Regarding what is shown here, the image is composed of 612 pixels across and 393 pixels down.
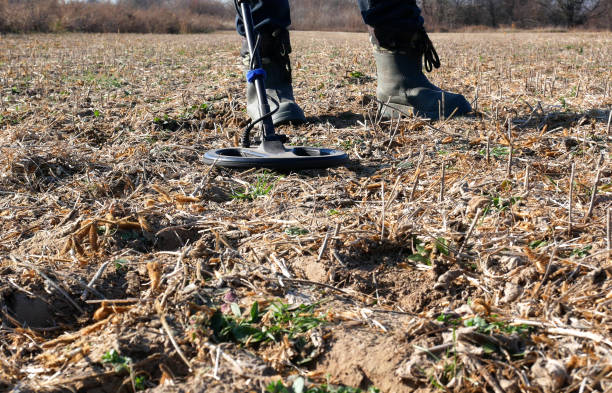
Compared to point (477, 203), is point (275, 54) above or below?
above

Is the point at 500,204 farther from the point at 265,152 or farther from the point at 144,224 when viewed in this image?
the point at 144,224

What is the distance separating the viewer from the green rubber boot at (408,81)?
145 inches

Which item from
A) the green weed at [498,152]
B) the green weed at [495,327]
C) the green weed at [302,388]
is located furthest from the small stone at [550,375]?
the green weed at [498,152]

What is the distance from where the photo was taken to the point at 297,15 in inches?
2064

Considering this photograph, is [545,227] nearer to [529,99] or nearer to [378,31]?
[378,31]

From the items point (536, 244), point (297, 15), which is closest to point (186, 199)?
point (536, 244)

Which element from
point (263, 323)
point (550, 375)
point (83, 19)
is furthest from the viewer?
point (83, 19)

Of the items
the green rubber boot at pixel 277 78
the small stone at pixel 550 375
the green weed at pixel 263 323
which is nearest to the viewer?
the small stone at pixel 550 375

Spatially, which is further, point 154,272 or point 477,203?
point 477,203

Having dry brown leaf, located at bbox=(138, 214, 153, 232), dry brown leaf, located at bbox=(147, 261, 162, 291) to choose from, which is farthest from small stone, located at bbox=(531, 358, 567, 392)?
dry brown leaf, located at bbox=(138, 214, 153, 232)

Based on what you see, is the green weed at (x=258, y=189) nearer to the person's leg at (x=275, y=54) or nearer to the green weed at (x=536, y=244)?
the person's leg at (x=275, y=54)

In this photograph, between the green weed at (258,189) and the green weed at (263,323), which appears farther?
the green weed at (258,189)

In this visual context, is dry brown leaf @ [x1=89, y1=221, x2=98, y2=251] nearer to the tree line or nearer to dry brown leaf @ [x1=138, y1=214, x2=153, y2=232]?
dry brown leaf @ [x1=138, y1=214, x2=153, y2=232]

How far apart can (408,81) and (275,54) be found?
0.91 metres
